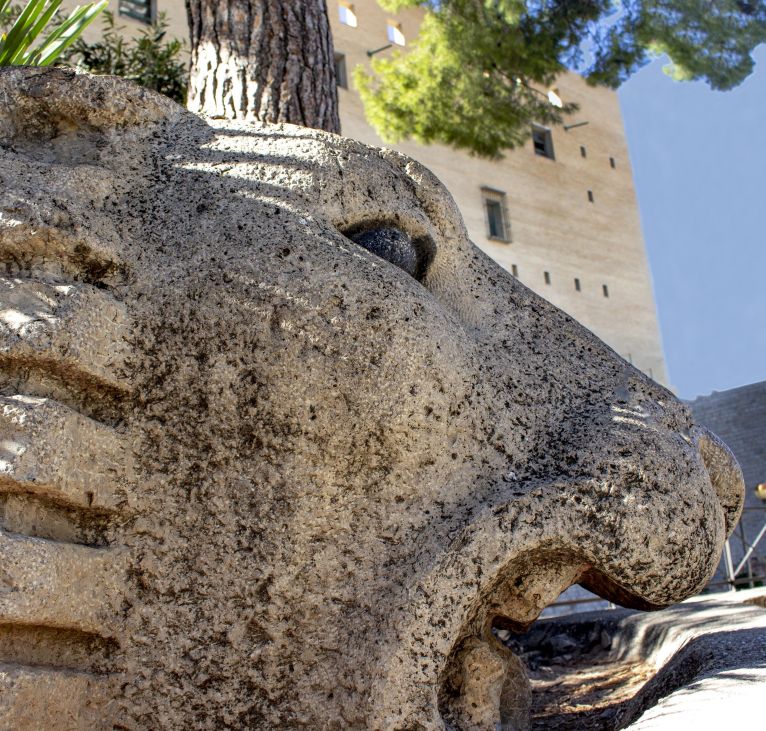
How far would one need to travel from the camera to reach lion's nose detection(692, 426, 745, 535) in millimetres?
1540

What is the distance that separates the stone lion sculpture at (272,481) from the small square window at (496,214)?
12300 mm

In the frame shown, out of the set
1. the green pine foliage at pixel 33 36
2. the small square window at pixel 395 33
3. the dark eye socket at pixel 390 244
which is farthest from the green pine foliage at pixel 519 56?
the dark eye socket at pixel 390 244

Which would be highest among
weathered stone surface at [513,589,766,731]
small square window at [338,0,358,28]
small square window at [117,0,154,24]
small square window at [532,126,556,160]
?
small square window at [338,0,358,28]

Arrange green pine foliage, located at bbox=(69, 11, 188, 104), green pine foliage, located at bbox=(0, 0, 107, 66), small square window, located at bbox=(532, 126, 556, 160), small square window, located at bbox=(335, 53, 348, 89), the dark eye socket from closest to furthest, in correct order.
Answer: the dark eye socket
green pine foliage, located at bbox=(0, 0, 107, 66)
green pine foliage, located at bbox=(69, 11, 188, 104)
small square window, located at bbox=(335, 53, 348, 89)
small square window, located at bbox=(532, 126, 556, 160)

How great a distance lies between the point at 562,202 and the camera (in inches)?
582

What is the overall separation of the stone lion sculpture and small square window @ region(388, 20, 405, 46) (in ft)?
41.6

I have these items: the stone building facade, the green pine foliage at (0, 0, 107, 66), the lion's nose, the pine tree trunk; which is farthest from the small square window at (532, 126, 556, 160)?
the lion's nose

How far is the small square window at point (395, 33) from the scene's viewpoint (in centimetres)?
1336

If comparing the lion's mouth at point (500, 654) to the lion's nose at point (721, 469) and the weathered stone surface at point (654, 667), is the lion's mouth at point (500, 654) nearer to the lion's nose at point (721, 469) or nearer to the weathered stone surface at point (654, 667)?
the weathered stone surface at point (654, 667)

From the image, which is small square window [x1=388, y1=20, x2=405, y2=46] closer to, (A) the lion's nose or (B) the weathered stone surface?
(B) the weathered stone surface

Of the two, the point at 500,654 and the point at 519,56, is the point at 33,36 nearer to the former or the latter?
the point at 500,654

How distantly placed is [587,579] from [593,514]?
0.18 meters

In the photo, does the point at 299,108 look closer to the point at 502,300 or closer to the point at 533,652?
the point at 502,300

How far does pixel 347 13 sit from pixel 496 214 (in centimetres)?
358
